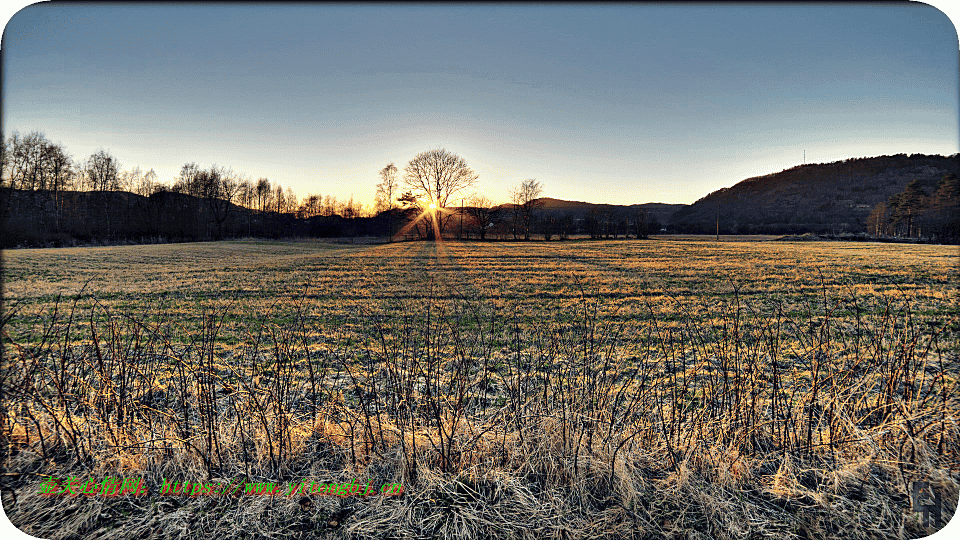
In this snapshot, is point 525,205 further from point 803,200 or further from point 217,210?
point 803,200

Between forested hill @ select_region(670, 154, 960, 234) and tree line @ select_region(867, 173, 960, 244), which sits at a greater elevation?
forested hill @ select_region(670, 154, 960, 234)

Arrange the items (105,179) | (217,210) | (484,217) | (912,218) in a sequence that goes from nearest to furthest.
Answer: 1. (105,179)
2. (217,210)
3. (484,217)
4. (912,218)

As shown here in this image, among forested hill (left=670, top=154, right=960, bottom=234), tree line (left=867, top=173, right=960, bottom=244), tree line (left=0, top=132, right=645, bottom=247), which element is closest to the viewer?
tree line (left=0, top=132, right=645, bottom=247)

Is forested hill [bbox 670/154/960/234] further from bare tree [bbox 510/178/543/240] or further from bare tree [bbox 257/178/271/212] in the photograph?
bare tree [bbox 257/178/271/212]

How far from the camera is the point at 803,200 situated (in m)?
101

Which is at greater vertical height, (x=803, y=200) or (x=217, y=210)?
(x=803, y=200)

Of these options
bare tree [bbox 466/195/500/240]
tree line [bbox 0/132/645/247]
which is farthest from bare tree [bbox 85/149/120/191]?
bare tree [bbox 466/195/500/240]

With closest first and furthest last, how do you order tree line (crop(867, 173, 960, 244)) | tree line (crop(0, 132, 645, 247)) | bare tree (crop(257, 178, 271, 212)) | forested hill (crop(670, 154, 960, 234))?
tree line (crop(0, 132, 645, 247)), bare tree (crop(257, 178, 271, 212)), tree line (crop(867, 173, 960, 244)), forested hill (crop(670, 154, 960, 234))

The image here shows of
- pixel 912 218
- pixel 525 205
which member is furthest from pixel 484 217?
pixel 912 218

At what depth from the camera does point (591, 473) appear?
8.35ft

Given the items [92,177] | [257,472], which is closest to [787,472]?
[257,472]

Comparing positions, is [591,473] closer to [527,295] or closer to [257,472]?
[257,472]

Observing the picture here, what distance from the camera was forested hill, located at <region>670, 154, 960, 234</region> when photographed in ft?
249

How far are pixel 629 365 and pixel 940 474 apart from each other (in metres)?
3.02
